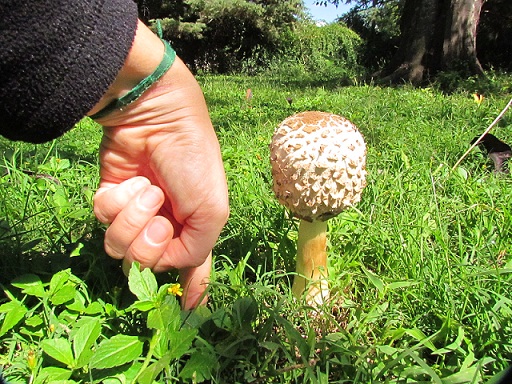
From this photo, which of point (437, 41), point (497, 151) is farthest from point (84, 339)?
point (437, 41)

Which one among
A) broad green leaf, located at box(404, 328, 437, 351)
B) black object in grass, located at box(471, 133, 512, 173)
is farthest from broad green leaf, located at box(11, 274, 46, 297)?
black object in grass, located at box(471, 133, 512, 173)

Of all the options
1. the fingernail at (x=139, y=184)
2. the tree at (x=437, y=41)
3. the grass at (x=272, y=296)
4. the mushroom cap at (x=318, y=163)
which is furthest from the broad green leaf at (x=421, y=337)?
the tree at (x=437, y=41)

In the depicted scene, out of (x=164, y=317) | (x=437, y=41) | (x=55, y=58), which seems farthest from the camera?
(x=437, y=41)

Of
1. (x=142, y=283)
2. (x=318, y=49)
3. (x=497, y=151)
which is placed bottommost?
(x=318, y=49)

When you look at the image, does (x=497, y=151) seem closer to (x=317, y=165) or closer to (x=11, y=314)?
(x=317, y=165)

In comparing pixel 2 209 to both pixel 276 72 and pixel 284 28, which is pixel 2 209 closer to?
pixel 276 72
